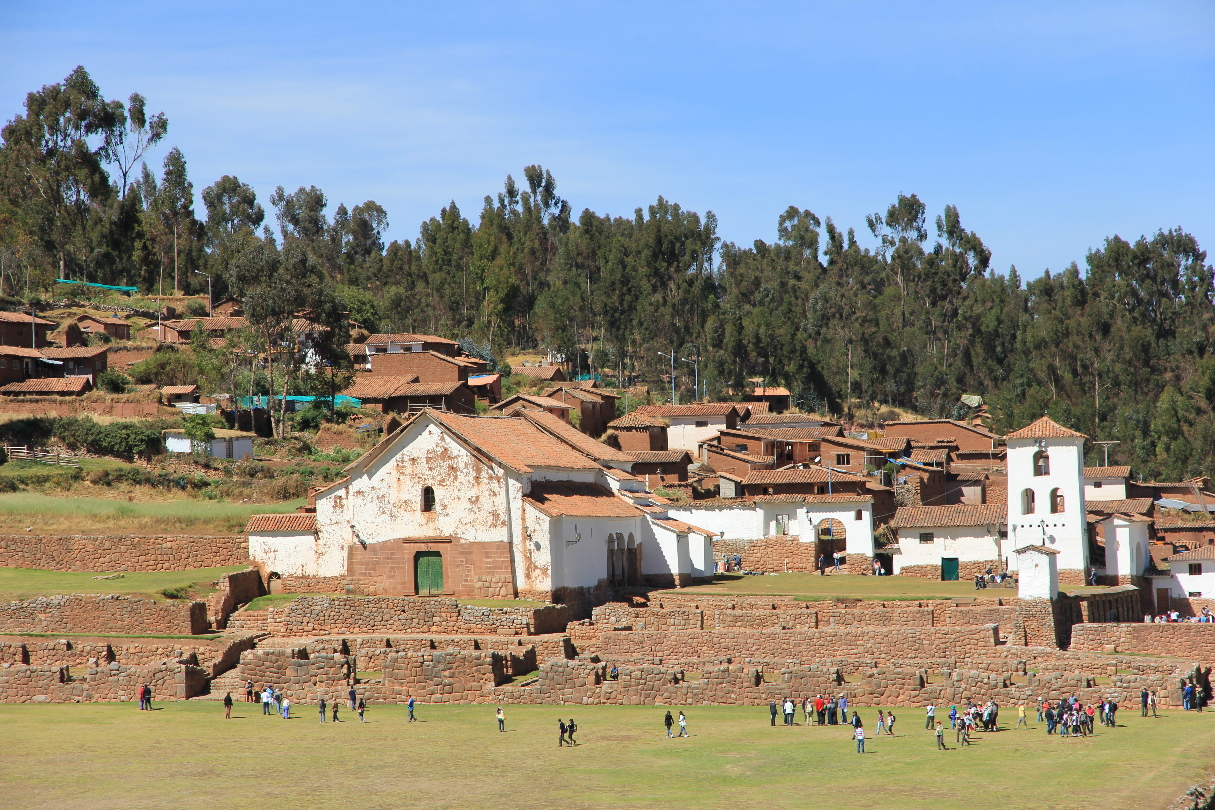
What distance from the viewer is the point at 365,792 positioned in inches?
853

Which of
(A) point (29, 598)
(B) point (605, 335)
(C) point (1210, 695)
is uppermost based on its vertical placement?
(B) point (605, 335)

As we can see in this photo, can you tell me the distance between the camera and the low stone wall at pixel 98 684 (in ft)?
102

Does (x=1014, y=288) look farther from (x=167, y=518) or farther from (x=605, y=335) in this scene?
(x=167, y=518)

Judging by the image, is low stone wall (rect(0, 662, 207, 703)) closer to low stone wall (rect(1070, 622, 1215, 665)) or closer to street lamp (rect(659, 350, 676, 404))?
low stone wall (rect(1070, 622, 1215, 665))

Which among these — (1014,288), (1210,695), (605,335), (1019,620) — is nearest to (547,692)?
(1019,620)

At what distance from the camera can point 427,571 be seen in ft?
128

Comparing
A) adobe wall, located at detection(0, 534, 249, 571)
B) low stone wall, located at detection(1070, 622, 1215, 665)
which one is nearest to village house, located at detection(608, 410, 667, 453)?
adobe wall, located at detection(0, 534, 249, 571)

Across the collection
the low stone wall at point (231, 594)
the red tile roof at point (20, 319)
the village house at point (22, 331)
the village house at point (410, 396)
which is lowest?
the low stone wall at point (231, 594)

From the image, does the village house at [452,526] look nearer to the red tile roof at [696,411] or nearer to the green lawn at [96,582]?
the green lawn at [96,582]

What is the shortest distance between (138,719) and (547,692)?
9.43 metres

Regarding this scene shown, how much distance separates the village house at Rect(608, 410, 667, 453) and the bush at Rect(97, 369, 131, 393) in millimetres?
26491

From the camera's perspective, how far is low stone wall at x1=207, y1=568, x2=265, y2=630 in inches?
1438

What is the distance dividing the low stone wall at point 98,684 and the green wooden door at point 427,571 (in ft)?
29.1

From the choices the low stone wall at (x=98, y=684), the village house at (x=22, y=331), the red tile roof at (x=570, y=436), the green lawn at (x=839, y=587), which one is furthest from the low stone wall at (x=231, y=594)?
the village house at (x=22, y=331)
